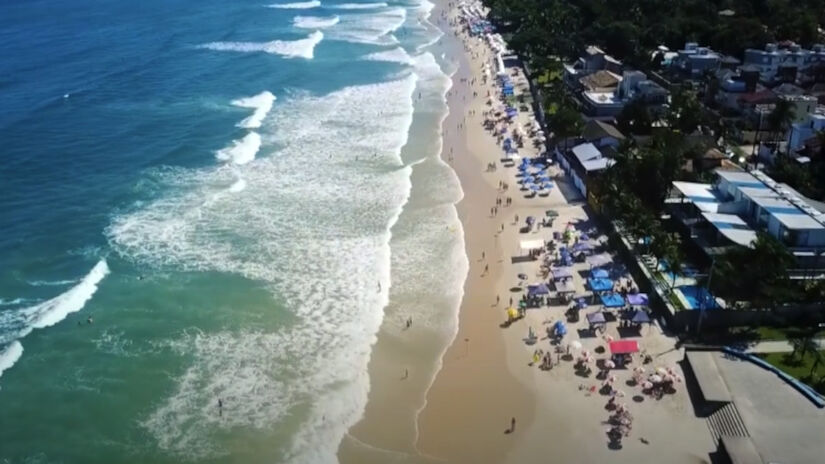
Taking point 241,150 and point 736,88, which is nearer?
point 241,150

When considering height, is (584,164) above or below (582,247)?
above

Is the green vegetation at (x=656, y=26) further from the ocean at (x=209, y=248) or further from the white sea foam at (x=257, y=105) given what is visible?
the white sea foam at (x=257, y=105)

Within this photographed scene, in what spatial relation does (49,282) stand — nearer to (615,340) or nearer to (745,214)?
(615,340)

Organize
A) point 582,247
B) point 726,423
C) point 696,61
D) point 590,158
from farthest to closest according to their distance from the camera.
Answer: point 696,61
point 590,158
point 582,247
point 726,423

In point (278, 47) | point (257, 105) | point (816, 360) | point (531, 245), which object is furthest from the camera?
point (278, 47)

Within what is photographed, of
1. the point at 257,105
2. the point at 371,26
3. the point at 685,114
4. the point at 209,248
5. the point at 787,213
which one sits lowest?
the point at 209,248

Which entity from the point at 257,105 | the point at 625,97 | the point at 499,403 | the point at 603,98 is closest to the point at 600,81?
the point at 603,98

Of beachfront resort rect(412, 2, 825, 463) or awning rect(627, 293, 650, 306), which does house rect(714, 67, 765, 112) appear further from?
awning rect(627, 293, 650, 306)

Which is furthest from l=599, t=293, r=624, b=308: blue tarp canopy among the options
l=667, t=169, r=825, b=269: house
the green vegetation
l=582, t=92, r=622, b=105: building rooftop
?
the green vegetation
